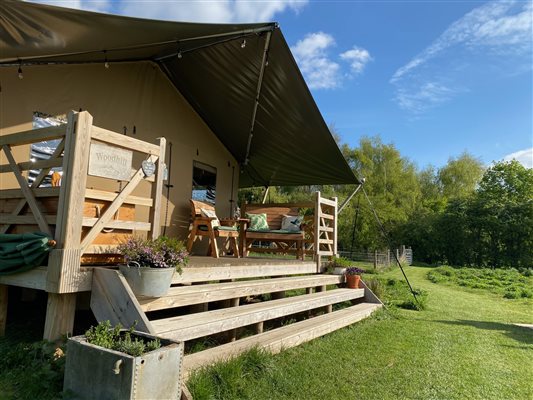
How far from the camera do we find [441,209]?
1148 inches

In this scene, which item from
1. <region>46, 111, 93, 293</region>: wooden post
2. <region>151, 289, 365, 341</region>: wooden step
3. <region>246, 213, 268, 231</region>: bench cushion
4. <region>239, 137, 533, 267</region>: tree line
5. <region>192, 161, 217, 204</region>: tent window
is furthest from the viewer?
<region>239, 137, 533, 267</region>: tree line

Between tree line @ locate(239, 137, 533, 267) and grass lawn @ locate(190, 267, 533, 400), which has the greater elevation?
tree line @ locate(239, 137, 533, 267)

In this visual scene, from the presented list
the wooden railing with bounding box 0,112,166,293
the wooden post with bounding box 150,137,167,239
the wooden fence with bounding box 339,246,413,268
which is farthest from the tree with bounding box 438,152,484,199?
the wooden railing with bounding box 0,112,166,293

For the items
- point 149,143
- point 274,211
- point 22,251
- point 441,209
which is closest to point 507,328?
point 274,211

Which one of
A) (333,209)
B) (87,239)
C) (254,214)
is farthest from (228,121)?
(87,239)

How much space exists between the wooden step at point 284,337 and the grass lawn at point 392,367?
8 cm

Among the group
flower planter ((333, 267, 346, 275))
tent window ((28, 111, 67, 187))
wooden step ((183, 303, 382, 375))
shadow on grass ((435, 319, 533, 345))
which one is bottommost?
shadow on grass ((435, 319, 533, 345))

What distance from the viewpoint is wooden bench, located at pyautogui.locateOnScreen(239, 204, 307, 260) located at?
19.9 feet

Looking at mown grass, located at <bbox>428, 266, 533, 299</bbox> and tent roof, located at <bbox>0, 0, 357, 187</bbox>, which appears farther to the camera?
mown grass, located at <bbox>428, 266, 533, 299</bbox>

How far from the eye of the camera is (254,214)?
6844 millimetres

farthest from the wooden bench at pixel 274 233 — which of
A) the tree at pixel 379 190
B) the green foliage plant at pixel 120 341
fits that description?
the tree at pixel 379 190

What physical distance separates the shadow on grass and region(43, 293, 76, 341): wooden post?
5.11 m

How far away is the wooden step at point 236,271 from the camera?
3504 mm

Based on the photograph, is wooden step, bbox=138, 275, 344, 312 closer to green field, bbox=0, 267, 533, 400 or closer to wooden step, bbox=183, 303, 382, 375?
wooden step, bbox=183, 303, 382, 375
